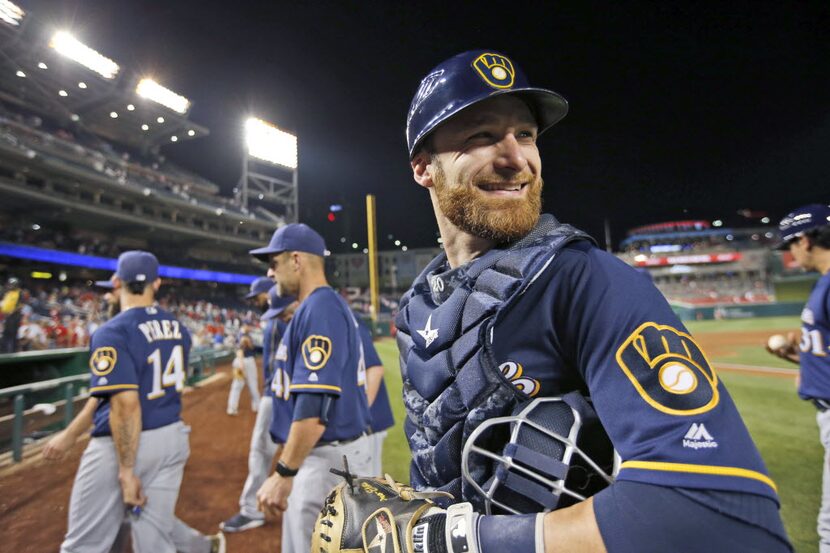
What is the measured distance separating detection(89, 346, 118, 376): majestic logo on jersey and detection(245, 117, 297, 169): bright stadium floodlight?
2621 centimetres

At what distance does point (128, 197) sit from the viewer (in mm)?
20672

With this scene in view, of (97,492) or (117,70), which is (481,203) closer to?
(97,492)

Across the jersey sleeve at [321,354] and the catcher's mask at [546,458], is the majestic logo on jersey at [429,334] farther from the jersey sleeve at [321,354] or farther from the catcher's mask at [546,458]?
the jersey sleeve at [321,354]

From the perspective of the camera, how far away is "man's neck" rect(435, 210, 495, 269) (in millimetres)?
1328

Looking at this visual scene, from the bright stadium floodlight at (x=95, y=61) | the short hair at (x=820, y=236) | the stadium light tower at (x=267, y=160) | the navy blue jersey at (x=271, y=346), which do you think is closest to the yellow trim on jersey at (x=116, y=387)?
the navy blue jersey at (x=271, y=346)

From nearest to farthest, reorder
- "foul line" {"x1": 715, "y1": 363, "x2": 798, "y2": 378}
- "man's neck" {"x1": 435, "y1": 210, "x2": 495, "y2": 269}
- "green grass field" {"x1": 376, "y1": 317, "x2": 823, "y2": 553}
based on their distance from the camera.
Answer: "man's neck" {"x1": 435, "y1": 210, "x2": 495, "y2": 269} < "green grass field" {"x1": 376, "y1": 317, "x2": 823, "y2": 553} < "foul line" {"x1": 715, "y1": 363, "x2": 798, "y2": 378}

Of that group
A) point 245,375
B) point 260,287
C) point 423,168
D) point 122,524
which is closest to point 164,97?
point 245,375

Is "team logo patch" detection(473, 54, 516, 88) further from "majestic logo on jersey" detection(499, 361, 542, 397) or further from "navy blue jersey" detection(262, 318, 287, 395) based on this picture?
"navy blue jersey" detection(262, 318, 287, 395)

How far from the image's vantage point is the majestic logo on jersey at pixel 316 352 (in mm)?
2586

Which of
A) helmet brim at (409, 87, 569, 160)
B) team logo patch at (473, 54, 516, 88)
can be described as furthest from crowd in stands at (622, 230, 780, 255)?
team logo patch at (473, 54, 516, 88)

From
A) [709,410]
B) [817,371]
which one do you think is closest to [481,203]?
[709,410]

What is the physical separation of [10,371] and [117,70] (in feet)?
63.8

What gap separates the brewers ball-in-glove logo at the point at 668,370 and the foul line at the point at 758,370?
11687 millimetres

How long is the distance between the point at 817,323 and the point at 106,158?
26394 mm
